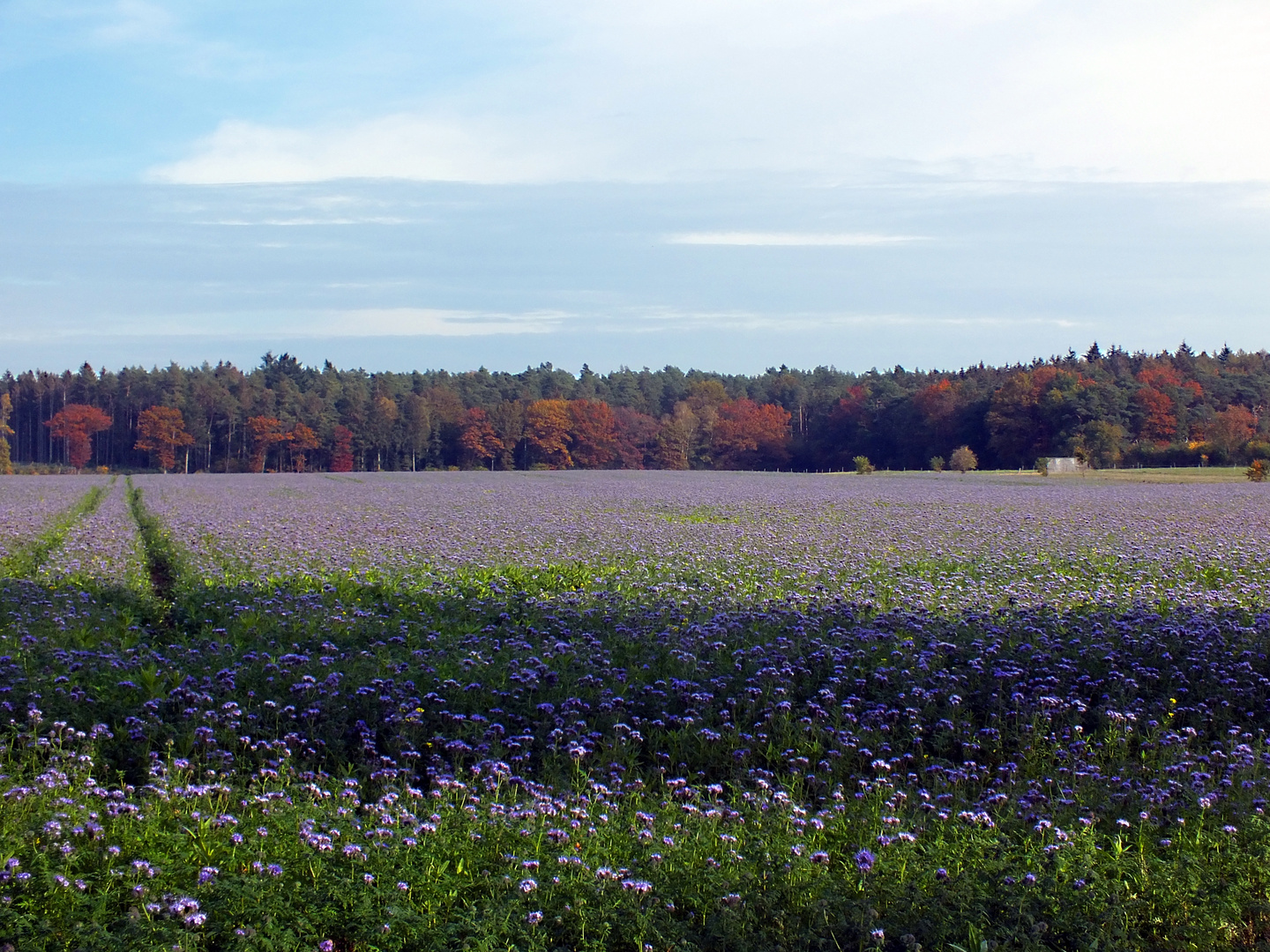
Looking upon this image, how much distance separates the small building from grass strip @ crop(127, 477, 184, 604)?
5168 cm

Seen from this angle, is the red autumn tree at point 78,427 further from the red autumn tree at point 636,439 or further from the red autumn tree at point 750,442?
the red autumn tree at point 750,442

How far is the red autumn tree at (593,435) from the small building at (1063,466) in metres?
50.4

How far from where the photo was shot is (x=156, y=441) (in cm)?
10250

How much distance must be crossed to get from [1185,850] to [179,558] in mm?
12890

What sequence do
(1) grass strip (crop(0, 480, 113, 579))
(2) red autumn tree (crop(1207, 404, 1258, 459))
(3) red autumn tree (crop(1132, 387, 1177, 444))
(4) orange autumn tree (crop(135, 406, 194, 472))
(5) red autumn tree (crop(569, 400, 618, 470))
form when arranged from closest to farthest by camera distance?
(1) grass strip (crop(0, 480, 113, 579))
(2) red autumn tree (crop(1207, 404, 1258, 459))
(3) red autumn tree (crop(1132, 387, 1177, 444))
(4) orange autumn tree (crop(135, 406, 194, 472))
(5) red autumn tree (crop(569, 400, 618, 470))

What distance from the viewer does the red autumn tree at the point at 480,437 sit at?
102 metres

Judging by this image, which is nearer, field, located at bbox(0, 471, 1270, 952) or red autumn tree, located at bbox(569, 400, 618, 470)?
field, located at bbox(0, 471, 1270, 952)

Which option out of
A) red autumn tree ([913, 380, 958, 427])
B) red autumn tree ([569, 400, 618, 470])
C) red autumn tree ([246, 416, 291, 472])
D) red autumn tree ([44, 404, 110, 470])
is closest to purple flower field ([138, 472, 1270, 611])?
red autumn tree ([913, 380, 958, 427])

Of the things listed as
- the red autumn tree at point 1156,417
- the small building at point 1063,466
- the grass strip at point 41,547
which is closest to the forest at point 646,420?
the red autumn tree at point 1156,417

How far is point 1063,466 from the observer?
62.5 metres

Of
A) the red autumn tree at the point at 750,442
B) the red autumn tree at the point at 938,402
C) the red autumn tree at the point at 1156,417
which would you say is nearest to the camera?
the red autumn tree at the point at 1156,417

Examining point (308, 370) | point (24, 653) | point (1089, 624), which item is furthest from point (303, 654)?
point (308, 370)

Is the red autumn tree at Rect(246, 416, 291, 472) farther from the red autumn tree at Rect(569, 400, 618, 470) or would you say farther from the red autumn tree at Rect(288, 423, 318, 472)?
the red autumn tree at Rect(569, 400, 618, 470)

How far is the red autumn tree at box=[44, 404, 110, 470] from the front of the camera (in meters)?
109
